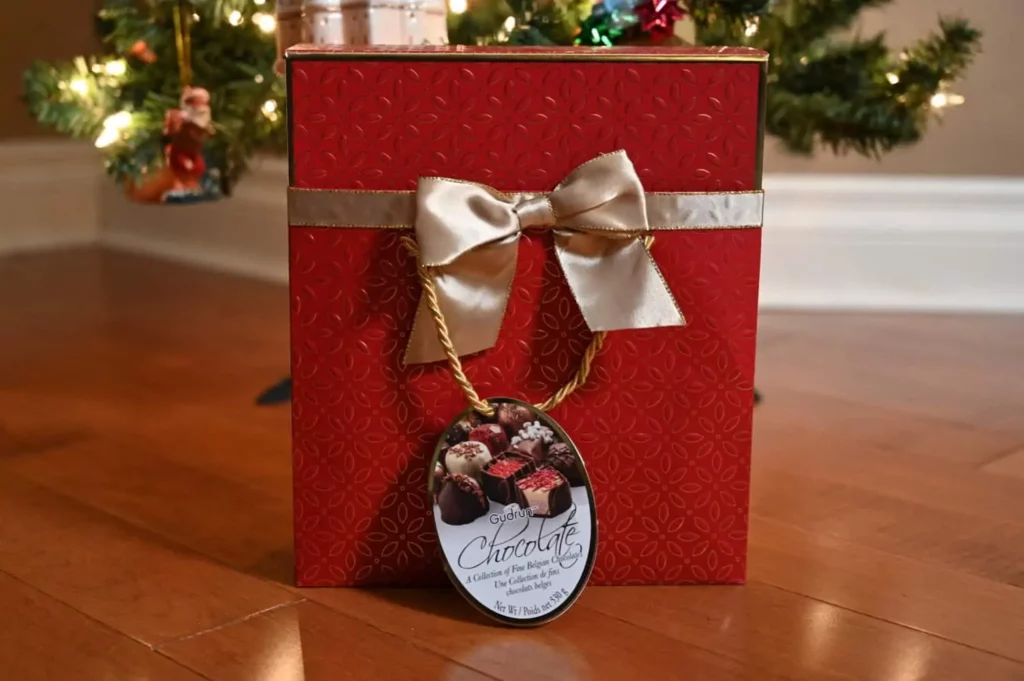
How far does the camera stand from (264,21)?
1.13m

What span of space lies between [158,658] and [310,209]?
0.83 ft

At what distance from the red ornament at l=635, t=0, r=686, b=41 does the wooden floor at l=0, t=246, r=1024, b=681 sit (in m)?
0.36

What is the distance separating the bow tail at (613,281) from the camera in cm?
64

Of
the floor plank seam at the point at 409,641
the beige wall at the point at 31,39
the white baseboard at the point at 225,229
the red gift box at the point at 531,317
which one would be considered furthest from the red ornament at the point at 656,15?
the beige wall at the point at 31,39

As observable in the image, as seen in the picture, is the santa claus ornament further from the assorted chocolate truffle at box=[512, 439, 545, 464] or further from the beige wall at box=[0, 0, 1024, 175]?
the beige wall at box=[0, 0, 1024, 175]

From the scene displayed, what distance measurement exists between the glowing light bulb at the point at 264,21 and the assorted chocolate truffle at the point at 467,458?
0.64m

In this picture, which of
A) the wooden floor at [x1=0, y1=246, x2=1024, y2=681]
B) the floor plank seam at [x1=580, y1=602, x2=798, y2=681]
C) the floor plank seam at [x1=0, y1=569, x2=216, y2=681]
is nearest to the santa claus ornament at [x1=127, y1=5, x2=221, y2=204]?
the wooden floor at [x1=0, y1=246, x2=1024, y2=681]

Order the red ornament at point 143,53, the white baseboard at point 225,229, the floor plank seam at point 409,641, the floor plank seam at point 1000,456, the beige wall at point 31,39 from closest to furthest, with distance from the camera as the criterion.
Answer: the floor plank seam at point 409,641
the floor plank seam at point 1000,456
the red ornament at point 143,53
the white baseboard at point 225,229
the beige wall at point 31,39

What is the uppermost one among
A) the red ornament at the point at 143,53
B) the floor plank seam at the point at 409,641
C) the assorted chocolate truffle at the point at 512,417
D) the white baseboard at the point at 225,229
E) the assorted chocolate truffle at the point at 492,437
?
the red ornament at the point at 143,53

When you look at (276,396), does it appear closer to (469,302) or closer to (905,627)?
(469,302)

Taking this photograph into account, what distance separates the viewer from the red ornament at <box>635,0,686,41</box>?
950 mm

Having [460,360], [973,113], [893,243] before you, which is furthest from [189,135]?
[973,113]

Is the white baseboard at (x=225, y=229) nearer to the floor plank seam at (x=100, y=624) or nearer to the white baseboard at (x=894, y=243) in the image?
the white baseboard at (x=894, y=243)

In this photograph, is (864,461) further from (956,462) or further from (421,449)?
(421,449)
